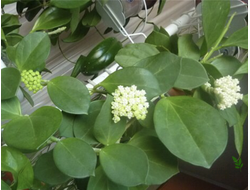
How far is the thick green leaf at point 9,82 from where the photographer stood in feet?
0.88

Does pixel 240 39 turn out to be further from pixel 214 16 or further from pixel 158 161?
pixel 158 161

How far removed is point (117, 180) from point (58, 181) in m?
0.08

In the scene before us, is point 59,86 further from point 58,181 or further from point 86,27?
point 86,27

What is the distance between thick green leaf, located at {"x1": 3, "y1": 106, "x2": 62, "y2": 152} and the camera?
309 millimetres

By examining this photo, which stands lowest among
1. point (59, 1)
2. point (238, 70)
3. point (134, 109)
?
point (238, 70)

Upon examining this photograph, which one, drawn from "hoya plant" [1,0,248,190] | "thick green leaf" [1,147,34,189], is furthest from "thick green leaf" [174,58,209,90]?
"thick green leaf" [1,147,34,189]

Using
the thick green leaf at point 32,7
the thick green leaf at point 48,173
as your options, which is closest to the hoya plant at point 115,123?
the thick green leaf at point 48,173

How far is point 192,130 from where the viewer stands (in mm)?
364

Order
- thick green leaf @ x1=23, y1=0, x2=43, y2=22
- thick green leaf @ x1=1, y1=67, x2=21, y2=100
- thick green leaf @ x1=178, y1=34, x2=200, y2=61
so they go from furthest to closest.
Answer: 1. thick green leaf @ x1=23, y1=0, x2=43, y2=22
2. thick green leaf @ x1=178, y1=34, x2=200, y2=61
3. thick green leaf @ x1=1, y1=67, x2=21, y2=100

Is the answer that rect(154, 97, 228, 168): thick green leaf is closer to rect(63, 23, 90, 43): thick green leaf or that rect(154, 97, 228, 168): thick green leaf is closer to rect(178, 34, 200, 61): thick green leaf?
rect(178, 34, 200, 61): thick green leaf

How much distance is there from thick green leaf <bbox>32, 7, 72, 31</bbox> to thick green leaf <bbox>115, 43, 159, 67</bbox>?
0.12 metres

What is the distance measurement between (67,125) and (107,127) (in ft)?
0.17

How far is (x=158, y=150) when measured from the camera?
40 cm

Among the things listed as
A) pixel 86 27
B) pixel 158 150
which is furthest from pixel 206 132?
pixel 86 27
